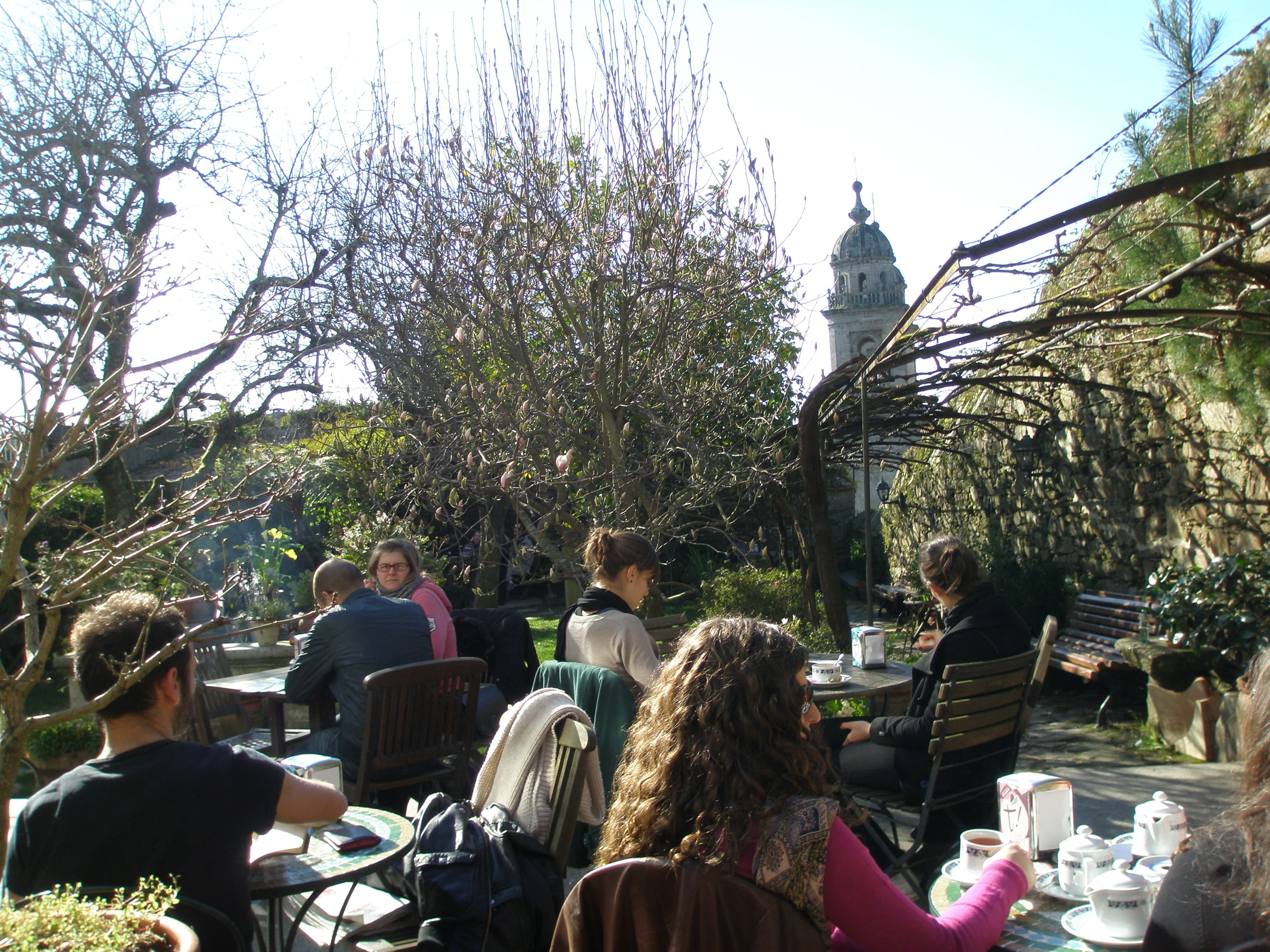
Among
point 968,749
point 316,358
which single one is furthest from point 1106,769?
point 316,358

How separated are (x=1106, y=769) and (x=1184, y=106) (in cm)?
370

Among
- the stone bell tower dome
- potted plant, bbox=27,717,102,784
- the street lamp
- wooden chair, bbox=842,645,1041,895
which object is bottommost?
potted plant, bbox=27,717,102,784

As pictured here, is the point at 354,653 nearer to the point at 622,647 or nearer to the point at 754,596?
the point at 622,647

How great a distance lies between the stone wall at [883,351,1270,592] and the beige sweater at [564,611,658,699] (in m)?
4.37

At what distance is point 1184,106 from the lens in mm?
5281

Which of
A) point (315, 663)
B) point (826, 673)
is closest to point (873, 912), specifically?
point (826, 673)

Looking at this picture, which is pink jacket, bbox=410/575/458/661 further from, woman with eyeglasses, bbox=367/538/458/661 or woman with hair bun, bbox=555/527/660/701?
woman with hair bun, bbox=555/527/660/701

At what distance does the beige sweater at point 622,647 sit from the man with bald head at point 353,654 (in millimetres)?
836

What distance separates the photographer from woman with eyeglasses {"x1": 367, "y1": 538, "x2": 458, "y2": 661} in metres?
4.89

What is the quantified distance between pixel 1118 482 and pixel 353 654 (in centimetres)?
601

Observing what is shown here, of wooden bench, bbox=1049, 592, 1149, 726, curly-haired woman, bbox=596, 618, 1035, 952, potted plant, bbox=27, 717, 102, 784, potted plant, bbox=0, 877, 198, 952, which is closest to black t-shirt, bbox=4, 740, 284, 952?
potted plant, bbox=0, 877, 198, 952

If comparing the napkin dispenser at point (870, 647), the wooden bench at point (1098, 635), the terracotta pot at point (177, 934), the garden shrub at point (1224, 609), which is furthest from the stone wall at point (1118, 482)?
the terracotta pot at point (177, 934)

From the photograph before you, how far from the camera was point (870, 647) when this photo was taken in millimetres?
4648

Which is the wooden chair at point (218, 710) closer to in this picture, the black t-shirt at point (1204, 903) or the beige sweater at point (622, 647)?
the beige sweater at point (622, 647)
